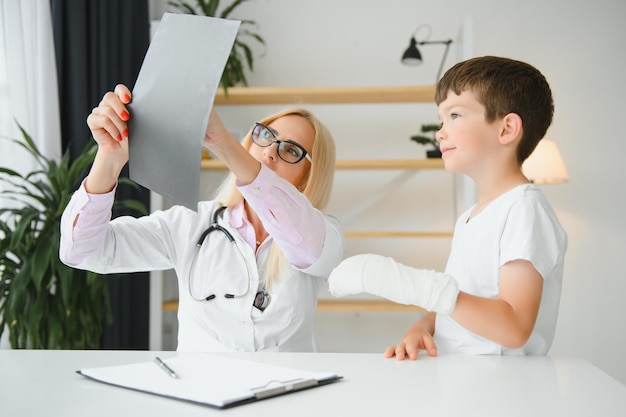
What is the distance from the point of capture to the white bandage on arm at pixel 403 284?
3.37 feet

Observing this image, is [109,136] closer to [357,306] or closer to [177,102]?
[177,102]

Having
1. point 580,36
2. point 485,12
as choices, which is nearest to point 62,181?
point 485,12

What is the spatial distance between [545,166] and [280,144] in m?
2.05

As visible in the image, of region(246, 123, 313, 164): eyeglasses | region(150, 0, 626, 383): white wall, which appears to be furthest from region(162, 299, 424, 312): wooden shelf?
region(246, 123, 313, 164): eyeglasses

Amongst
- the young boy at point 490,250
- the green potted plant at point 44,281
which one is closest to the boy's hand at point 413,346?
the young boy at point 490,250

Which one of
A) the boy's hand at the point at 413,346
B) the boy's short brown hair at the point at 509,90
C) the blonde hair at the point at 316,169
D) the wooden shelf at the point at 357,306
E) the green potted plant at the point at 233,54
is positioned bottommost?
the wooden shelf at the point at 357,306

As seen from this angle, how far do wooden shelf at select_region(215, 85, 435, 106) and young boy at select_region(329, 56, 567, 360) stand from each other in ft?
6.49

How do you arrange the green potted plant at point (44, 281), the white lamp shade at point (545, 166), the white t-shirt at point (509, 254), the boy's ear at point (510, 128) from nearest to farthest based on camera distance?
the white t-shirt at point (509, 254) → the boy's ear at point (510, 128) → the green potted plant at point (44, 281) → the white lamp shade at point (545, 166)

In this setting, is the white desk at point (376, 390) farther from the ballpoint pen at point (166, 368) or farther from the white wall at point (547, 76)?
the white wall at point (547, 76)

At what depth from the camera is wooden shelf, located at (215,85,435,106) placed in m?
3.31

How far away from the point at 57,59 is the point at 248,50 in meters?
1.00

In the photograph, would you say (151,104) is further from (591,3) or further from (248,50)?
(591,3)

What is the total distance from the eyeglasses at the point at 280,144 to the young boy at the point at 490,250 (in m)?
0.37

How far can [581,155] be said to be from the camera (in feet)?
12.3
